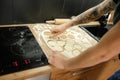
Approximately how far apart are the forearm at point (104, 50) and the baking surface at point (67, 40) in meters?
0.30

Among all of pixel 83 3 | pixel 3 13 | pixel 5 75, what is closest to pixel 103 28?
pixel 83 3

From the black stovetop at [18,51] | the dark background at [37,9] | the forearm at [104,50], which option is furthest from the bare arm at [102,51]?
the dark background at [37,9]

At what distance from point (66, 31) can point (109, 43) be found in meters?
0.69

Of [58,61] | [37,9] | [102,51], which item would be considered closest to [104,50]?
[102,51]

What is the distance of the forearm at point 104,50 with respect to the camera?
23.8 inches

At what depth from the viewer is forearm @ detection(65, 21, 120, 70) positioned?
1.99ft

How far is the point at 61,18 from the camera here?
4.72 feet

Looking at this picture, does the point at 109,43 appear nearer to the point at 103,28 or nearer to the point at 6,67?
the point at 6,67

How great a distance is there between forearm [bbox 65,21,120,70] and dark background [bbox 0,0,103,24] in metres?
0.67

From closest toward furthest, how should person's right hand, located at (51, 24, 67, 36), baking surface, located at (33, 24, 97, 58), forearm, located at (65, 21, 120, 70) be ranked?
forearm, located at (65, 21, 120, 70) < baking surface, located at (33, 24, 97, 58) < person's right hand, located at (51, 24, 67, 36)

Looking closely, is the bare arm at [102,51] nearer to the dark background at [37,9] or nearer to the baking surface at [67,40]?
the baking surface at [67,40]

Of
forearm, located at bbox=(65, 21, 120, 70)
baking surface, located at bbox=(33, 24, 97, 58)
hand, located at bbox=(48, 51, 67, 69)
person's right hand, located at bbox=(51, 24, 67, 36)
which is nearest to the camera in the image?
forearm, located at bbox=(65, 21, 120, 70)

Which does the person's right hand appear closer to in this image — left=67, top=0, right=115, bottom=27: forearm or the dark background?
left=67, top=0, right=115, bottom=27: forearm

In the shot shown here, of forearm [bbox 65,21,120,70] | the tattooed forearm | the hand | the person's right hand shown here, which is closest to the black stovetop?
the hand
